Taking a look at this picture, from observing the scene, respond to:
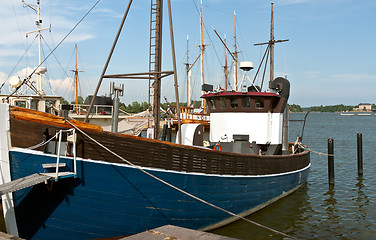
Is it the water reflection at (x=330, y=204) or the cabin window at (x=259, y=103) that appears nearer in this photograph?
the water reflection at (x=330, y=204)

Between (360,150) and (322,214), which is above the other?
(360,150)

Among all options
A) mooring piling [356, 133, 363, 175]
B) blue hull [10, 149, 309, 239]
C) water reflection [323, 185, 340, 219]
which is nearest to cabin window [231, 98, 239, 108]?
blue hull [10, 149, 309, 239]

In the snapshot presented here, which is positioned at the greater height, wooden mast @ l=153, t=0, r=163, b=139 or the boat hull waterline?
wooden mast @ l=153, t=0, r=163, b=139

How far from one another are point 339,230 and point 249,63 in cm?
667

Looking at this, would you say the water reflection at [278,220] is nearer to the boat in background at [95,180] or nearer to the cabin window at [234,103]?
the boat in background at [95,180]

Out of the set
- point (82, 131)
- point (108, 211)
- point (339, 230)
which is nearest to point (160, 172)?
point (108, 211)

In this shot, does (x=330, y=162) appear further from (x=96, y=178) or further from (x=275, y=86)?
(x=96, y=178)

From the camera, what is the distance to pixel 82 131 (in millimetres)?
6805

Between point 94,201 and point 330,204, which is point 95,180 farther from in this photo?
point 330,204

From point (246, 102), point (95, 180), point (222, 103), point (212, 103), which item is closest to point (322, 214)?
point (246, 102)

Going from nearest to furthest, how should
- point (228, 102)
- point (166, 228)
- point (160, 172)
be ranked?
point (166, 228) → point (160, 172) → point (228, 102)

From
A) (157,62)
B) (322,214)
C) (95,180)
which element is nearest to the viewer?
(95,180)

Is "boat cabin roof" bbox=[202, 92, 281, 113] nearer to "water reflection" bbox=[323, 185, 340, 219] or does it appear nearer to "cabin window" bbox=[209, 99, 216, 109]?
"cabin window" bbox=[209, 99, 216, 109]

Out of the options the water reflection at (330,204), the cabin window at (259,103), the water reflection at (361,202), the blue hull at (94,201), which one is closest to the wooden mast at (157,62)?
the blue hull at (94,201)
